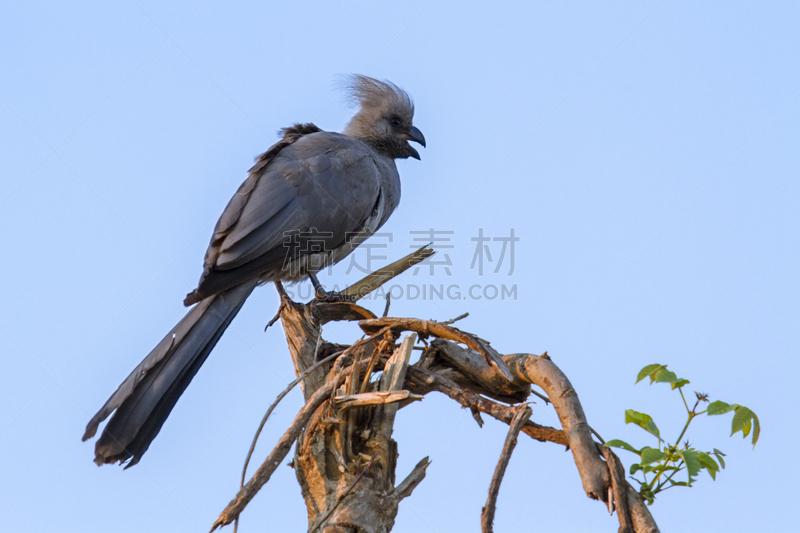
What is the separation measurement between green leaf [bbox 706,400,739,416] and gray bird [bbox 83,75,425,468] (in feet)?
7.37

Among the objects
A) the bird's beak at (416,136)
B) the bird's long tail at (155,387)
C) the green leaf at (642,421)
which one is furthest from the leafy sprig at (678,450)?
the bird's beak at (416,136)

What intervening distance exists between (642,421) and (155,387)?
2113mm

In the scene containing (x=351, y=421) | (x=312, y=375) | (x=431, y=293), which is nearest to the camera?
(x=351, y=421)

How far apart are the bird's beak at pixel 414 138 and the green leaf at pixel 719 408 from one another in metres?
4.10

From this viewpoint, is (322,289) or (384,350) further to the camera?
(322,289)

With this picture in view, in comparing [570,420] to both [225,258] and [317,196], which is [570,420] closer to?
[225,258]

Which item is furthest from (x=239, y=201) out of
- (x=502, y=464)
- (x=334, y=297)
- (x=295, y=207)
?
(x=502, y=464)

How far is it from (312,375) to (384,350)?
0.51 metres

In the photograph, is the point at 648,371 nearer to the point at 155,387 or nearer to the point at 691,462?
the point at 691,462

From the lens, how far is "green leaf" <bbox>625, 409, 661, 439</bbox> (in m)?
2.06

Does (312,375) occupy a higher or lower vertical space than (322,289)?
lower

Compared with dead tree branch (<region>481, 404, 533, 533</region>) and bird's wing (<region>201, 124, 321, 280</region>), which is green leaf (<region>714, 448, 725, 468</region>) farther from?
bird's wing (<region>201, 124, 321, 280</region>)

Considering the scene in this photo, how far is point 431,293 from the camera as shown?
4.16 m

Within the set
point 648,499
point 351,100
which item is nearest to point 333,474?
point 648,499
